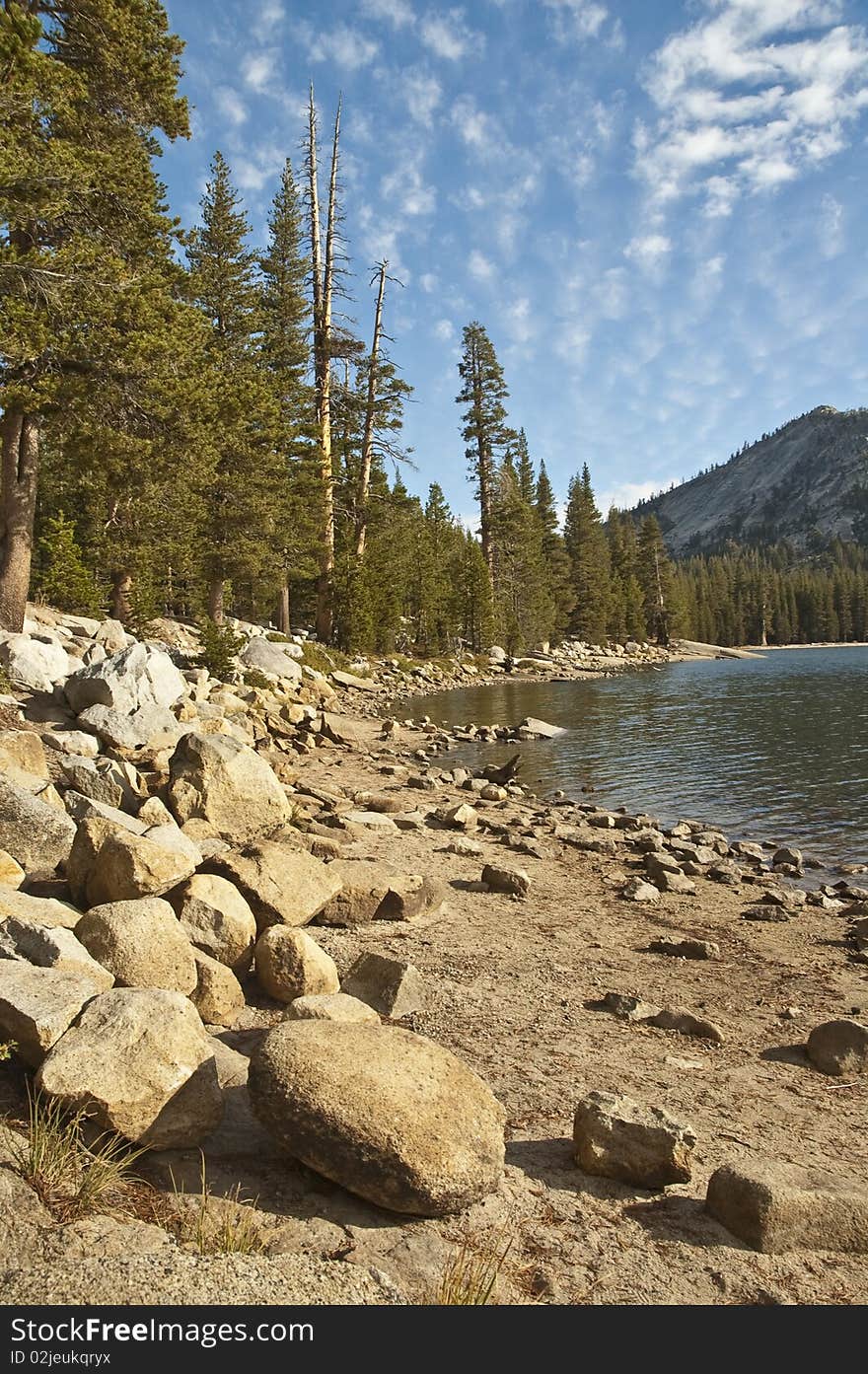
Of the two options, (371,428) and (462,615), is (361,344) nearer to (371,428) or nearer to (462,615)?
(371,428)

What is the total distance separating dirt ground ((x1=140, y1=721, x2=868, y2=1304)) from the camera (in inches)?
121

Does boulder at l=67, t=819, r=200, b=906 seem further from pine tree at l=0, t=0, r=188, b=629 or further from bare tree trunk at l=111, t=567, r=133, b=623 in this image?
bare tree trunk at l=111, t=567, r=133, b=623

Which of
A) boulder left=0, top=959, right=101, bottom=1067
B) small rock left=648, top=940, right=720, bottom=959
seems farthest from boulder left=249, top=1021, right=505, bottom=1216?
small rock left=648, top=940, right=720, bottom=959

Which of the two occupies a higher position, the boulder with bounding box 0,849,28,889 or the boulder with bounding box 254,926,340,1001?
the boulder with bounding box 0,849,28,889

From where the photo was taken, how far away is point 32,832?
5.95m

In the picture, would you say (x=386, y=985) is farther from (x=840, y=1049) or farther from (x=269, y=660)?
(x=269, y=660)

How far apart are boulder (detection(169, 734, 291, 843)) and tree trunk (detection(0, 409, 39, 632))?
914 cm

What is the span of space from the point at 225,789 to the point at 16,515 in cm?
1081

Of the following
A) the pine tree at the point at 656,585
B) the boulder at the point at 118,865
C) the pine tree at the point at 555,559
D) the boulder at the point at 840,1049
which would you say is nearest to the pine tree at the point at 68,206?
the boulder at the point at 118,865

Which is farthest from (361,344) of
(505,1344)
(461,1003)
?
(505,1344)

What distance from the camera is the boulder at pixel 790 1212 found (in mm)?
3268

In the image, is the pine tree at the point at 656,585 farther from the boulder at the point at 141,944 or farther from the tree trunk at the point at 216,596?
the boulder at the point at 141,944

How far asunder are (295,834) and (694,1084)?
5006mm

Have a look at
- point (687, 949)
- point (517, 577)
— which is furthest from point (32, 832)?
point (517, 577)
